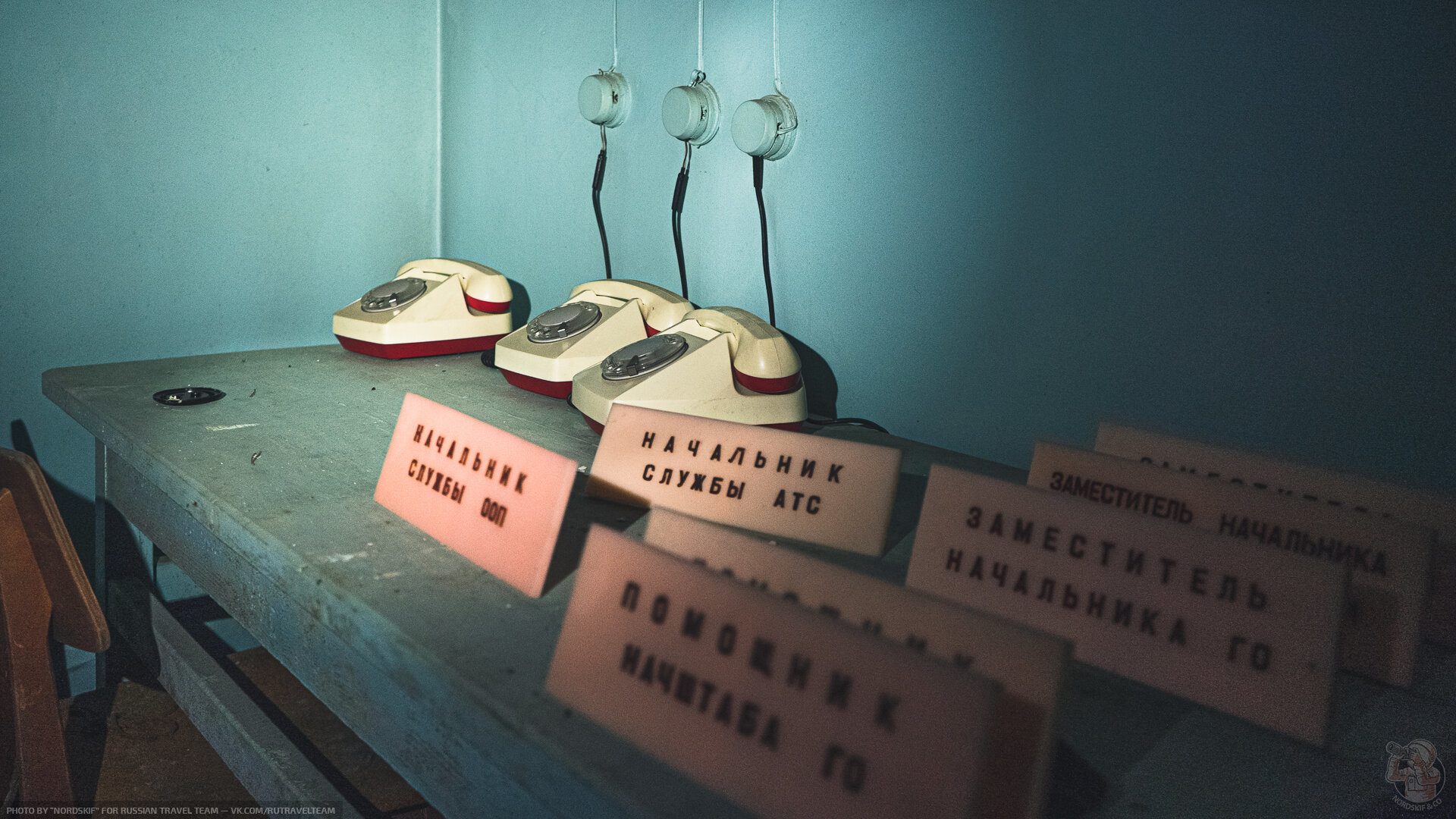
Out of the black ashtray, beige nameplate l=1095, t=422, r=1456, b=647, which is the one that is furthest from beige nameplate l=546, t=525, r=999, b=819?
the black ashtray

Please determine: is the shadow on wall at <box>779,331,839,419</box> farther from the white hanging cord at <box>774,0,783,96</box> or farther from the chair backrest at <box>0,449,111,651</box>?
the chair backrest at <box>0,449,111,651</box>

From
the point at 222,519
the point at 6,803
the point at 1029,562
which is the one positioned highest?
the point at 1029,562

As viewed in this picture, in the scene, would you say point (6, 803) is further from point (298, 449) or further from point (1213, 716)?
point (1213, 716)

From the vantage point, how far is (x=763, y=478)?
2.48 feet

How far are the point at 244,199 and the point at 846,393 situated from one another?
4.12ft

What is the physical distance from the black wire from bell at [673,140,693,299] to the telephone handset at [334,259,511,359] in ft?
1.13

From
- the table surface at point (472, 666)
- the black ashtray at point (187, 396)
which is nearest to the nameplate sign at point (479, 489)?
the table surface at point (472, 666)

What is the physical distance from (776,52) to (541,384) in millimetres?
638

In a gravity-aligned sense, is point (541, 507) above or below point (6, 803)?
above

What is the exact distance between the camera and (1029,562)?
59 cm

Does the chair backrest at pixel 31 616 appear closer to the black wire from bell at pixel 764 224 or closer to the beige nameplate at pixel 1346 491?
the black wire from bell at pixel 764 224

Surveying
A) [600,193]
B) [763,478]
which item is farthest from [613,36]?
[763,478]

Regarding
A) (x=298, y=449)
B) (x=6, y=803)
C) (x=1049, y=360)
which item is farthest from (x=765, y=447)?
(x=6, y=803)

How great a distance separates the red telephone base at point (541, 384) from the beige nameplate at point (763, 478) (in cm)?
45
